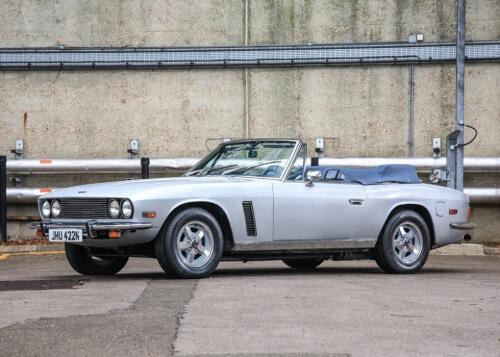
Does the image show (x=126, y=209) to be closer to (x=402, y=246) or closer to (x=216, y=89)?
(x=402, y=246)

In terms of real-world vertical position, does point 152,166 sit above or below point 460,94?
below

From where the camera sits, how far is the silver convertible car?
10.3m

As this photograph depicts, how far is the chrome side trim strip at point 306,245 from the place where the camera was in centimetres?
1084

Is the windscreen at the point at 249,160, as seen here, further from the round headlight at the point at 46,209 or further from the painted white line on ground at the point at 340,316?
the round headlight at the point at 46,209

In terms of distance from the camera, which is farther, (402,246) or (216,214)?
(402,246)

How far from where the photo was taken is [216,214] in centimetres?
1076

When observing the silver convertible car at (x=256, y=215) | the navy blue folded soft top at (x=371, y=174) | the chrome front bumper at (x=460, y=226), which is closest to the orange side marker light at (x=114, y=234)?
the silver convertible car at (x=256, y=215)

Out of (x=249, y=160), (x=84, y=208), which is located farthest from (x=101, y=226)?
(x=249, y=160)

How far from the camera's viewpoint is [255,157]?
449 inches

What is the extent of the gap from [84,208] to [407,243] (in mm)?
3457

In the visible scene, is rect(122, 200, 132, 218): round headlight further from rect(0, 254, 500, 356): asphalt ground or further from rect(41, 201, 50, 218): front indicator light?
rect(41, 201, 50, 218): front indicator light

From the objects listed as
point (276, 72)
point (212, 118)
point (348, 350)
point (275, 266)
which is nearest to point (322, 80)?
point (276, 72)

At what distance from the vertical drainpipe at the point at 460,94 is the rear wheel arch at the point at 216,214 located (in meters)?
7.97

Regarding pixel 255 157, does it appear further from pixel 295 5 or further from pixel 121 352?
pixel 295 5
